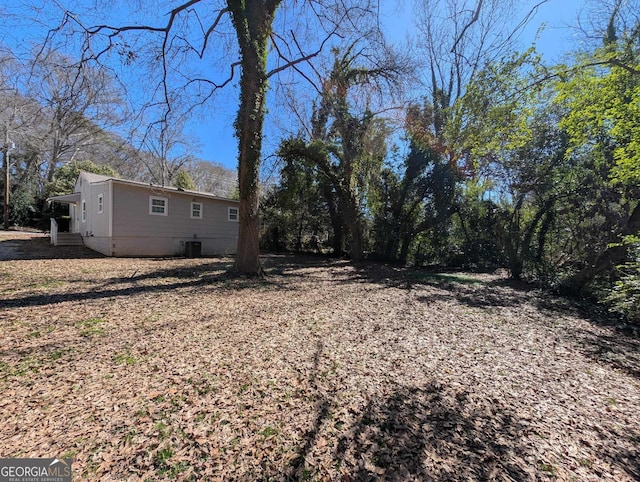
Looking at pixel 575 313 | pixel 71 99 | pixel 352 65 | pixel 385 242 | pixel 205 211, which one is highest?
pixel 352 65

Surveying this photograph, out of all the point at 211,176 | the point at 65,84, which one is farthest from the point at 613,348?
the point at 211,176

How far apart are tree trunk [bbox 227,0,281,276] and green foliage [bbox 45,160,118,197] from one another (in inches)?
777

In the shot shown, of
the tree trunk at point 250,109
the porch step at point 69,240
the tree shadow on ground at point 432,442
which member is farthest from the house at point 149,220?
→ the tree shadow on ground at point 432,442

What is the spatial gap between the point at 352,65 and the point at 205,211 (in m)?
9.18

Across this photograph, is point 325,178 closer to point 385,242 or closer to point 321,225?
point 321,225

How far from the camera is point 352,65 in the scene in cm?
1062

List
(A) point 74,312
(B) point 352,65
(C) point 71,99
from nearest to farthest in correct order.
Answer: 1. (A) point 74,312
2. (C) point 71,99
3. (B) point 352,65

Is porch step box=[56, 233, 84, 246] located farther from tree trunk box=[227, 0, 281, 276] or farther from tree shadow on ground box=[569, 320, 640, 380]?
tree shadow on ground box=[569, 320, 640, 380]

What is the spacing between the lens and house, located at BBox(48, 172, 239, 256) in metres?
10.4

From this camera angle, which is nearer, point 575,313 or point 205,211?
point 575,313

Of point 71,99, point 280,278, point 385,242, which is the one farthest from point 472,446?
point 385,242

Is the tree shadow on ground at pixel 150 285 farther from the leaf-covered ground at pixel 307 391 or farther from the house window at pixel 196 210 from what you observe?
the house window at pixel 196 210

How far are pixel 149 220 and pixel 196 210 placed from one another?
2095mm

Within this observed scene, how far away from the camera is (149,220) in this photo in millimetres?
11227
